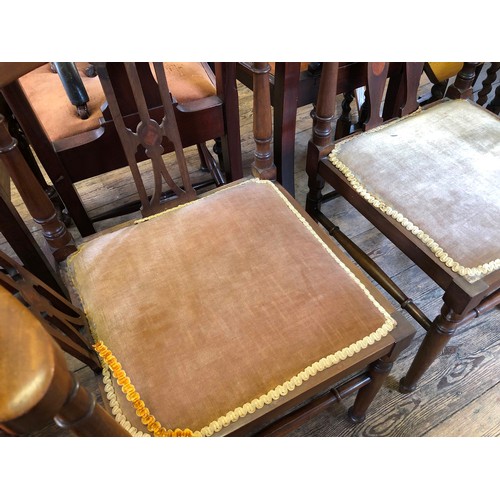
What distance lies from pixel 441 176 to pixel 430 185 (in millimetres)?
38

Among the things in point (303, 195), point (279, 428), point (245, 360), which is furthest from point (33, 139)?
point (303, 195)

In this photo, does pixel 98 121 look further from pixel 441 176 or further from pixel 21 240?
pixel 441 176

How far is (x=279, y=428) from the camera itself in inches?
26.8

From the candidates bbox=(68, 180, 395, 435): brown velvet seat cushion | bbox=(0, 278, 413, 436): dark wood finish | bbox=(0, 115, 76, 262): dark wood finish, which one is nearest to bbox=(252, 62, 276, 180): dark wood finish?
bbox=(68, 180, 395, 435): brown velvet seat cushion

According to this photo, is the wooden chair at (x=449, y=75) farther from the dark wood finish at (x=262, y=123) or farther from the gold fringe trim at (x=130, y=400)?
the gold fringe trim at (x=130, y=400)

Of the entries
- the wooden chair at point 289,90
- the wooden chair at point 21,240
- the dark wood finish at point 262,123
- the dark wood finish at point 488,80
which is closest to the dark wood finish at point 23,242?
the wooden chair at point 21,240

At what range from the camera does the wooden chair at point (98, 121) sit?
33.3 inches

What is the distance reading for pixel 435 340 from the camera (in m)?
0.80

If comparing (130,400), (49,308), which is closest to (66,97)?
(49,308)

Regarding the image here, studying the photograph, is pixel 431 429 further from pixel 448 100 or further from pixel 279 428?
pixel 448 100

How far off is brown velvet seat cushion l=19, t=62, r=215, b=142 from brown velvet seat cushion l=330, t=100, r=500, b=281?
0.41 metres

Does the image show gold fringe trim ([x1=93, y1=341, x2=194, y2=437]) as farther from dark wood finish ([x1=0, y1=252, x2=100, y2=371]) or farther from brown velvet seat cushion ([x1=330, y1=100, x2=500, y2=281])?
brown velvet seat cushion ([x1=330, y1=100, x2=500, y2=281])

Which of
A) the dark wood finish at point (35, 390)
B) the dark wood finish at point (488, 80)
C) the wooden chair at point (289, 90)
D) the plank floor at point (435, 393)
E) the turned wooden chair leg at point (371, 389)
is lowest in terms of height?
the plank floor at point (435, 393)

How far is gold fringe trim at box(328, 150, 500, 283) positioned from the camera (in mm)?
679
